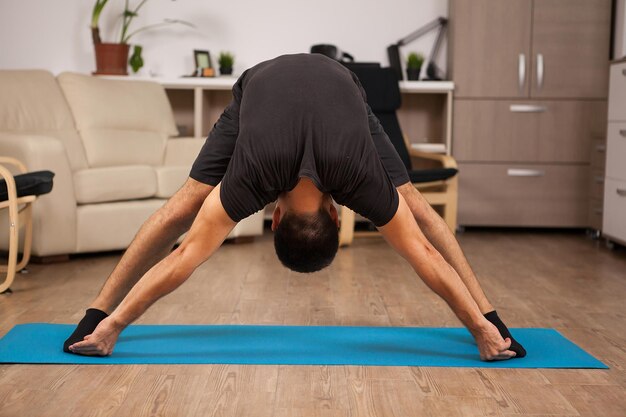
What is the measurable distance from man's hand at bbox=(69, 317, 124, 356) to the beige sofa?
1.83 m

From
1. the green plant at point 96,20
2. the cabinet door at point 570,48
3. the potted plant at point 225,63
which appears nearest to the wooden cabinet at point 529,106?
the cabinet door at point 570,48

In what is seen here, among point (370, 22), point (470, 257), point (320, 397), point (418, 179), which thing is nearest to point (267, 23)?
point (370, 22)

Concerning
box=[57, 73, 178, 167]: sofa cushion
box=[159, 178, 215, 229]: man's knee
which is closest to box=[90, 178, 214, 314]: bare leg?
box=[159, 178, 215, 229]: man's knee

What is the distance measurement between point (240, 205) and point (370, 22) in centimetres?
399

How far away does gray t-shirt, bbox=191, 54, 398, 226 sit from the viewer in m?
2.24

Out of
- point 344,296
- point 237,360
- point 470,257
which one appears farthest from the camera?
point 470,257

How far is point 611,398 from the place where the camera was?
226 cm

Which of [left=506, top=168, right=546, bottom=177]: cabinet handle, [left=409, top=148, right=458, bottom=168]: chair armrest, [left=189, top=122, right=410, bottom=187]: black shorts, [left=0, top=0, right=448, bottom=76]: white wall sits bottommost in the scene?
[left=506, top=168, right=546, bottom=177]: cabinet handle

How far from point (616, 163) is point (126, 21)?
3.27 meters

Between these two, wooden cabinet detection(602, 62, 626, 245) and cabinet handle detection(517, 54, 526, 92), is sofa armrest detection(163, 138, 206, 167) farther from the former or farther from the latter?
wooden cabinet detection(602, 62, 626, 245)

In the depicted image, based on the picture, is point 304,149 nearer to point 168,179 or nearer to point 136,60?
point 168,179

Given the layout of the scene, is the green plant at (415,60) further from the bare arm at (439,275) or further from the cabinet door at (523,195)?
→ the bare arm at (439,275)

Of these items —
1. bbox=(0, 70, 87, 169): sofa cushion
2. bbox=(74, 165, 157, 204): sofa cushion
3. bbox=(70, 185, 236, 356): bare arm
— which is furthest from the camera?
bbox=(0, 70, 87, 169): sofa cushion

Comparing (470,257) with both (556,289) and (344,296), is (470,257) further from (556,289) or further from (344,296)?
(344,296)
